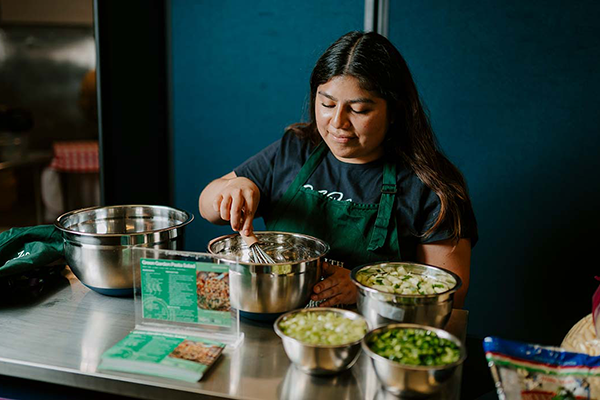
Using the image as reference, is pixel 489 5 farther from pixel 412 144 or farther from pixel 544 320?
pixel 544 320

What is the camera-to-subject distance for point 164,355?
1171mm

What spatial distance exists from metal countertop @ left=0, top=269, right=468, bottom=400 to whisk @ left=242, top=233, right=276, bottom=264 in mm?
178

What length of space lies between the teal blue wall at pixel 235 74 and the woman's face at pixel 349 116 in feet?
3.47

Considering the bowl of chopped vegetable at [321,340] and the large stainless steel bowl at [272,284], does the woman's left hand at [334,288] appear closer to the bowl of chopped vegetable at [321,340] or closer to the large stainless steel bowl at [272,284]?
the large stainless steel bowl at [272,284]

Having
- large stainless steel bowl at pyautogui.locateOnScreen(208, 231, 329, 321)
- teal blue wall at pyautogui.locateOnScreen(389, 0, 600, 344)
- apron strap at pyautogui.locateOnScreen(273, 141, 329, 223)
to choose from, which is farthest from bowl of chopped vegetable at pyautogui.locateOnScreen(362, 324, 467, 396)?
teal blue wall at pyautogui.locateOnScreen(389, 0, 600, 344)

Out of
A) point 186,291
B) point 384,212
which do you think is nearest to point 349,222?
point 384,212

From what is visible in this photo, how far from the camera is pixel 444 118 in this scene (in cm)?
249

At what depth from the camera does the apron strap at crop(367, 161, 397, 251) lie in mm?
1692

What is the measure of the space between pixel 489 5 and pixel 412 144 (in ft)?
3.11

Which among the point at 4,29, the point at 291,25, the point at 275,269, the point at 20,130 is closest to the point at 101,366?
the point at 275,269

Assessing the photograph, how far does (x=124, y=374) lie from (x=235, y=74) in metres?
2.02

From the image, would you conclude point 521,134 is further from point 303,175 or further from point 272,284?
point 272,284

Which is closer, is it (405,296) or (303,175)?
(405,296)

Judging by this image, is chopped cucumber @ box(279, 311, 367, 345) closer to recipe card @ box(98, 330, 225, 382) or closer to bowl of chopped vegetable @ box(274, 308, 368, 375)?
bowl of chopped vegetable @ box(274, 308, 368, 375)
